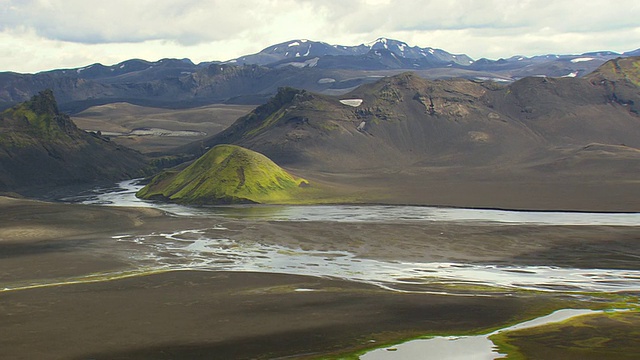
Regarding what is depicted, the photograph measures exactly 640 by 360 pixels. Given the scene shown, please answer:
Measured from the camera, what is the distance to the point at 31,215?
371 ft

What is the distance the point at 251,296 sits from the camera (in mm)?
59688

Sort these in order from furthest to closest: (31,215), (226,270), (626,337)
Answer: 1. (31,215)
2. (226,270)
3. (626,337)

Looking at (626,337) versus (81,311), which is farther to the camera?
(81,311)

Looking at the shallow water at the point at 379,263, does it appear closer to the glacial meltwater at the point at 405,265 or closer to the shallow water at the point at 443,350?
the glacial meltwater at the point at 405,265

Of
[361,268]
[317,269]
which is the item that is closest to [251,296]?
[317,269]

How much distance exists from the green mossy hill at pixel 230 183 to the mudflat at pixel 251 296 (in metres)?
48.0

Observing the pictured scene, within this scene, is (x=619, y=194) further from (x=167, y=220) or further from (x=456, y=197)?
(x=167, y=220)

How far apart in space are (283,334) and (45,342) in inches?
533

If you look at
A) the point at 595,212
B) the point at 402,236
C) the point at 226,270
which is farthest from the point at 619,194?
the point at 226,270

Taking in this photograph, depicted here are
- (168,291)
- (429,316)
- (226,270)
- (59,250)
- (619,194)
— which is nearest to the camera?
(429,316)

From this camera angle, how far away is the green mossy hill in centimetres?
15338

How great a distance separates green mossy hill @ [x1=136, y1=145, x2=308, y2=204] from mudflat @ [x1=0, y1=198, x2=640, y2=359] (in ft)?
157

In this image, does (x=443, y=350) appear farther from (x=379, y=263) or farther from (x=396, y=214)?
(x=396, y=214)

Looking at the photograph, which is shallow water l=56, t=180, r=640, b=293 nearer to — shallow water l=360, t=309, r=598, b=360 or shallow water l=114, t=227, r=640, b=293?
shallow water l=114, t=227, r=640, b=293
